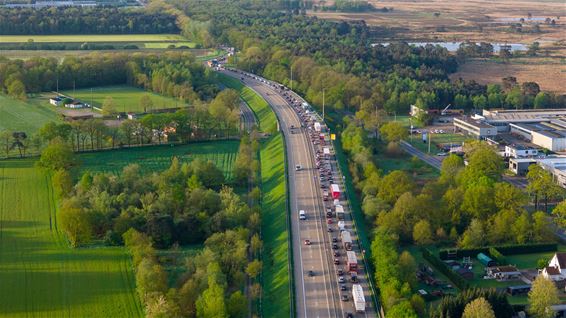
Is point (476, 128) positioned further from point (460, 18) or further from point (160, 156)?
point (460, 18)

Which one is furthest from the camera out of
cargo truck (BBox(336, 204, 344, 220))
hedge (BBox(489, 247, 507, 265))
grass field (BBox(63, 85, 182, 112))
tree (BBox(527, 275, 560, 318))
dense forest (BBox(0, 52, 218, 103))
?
dense forest (BBox(0, 52, 218, 103))

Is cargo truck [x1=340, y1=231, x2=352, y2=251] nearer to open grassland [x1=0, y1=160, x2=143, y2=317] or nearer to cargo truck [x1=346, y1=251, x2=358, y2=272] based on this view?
cargo truck [x1=346, y1=251, x2=358, y2=272]

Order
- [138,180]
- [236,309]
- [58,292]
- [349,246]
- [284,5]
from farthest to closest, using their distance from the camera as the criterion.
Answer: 1. [284,5]
2. [138,180]
3. [349,246]
4. [58,292]
5. [236,309]

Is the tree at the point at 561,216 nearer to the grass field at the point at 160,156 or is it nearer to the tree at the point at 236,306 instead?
the tree at the point at 236,306

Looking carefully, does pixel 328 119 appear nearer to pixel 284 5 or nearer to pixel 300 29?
pixel 300 29

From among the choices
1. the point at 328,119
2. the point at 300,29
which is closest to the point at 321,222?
the point at 328,119

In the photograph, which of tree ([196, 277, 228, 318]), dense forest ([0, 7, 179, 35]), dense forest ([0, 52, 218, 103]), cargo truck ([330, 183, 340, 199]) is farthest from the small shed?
dense forest ([0, 7, 179, 35])

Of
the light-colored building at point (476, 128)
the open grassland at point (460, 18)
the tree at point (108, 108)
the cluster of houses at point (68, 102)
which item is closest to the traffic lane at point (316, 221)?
the light-colored building at point (476, 128)
